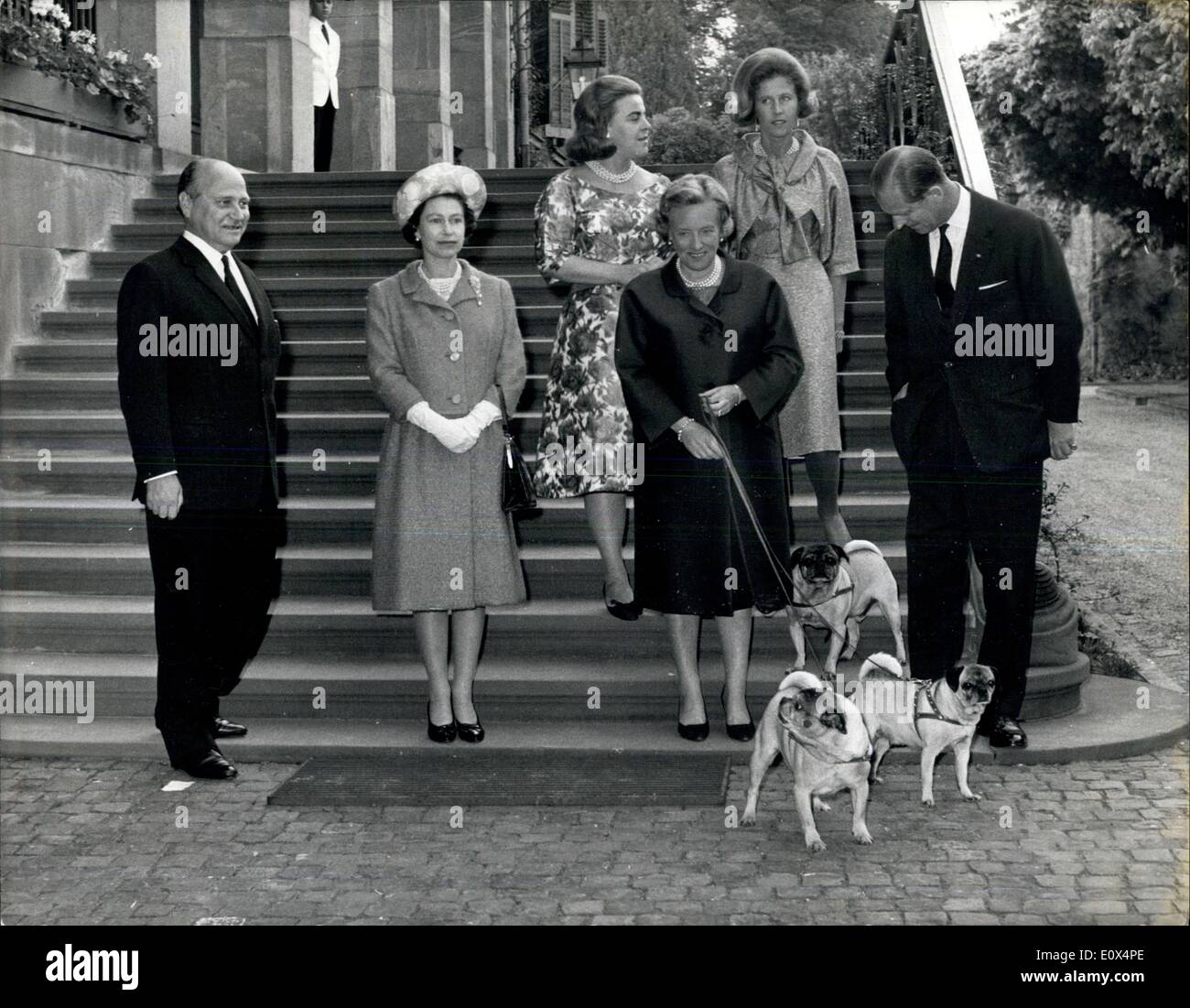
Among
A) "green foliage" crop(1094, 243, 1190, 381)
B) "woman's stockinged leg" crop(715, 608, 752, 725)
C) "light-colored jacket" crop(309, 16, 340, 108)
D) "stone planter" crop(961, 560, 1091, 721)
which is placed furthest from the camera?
"green foliage" crop(1094, 243, 1190, 381)

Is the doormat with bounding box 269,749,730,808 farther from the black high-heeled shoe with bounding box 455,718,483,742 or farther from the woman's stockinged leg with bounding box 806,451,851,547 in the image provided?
the woman's stockinged leg with bounding box 806,451,851,547

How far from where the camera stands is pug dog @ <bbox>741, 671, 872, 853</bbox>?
201 inches

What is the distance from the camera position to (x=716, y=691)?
6.61 meters

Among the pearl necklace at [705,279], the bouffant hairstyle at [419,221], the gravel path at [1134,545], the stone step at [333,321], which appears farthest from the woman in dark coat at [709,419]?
the stone step at [333,321]

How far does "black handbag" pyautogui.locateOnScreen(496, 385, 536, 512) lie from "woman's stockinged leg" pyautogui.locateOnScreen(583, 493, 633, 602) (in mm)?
431

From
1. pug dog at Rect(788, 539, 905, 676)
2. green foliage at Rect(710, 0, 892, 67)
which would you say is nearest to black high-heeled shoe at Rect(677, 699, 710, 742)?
pug dog at Rect(788, 539, 905, 676)

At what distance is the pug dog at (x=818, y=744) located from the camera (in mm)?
5098

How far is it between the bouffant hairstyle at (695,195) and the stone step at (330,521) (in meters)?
2.08

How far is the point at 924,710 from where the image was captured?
18.2 feet

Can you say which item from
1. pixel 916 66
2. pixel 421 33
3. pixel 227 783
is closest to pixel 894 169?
pixel 227 783

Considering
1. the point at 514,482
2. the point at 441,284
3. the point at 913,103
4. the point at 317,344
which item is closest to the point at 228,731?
the point at 514,482

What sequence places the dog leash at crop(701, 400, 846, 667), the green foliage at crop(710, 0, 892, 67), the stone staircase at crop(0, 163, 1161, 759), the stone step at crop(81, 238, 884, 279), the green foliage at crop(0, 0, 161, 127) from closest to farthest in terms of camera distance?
the dog leash at crop(701, 400, 846, 667)
the stone staircase at crop(0, 163, 1161, 759)
the green foliage at crop(0, 0, 161, 127)
the stone step at crop(81, 238, 884, 279)
the green foliage at crop(710, 0, 892, 67)

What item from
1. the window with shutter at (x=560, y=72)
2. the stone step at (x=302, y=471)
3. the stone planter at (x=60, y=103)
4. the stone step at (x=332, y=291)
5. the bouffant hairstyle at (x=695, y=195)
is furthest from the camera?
the window with shutter at (x=560, y=72)

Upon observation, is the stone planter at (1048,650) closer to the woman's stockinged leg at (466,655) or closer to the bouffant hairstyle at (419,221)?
the woman's stockinged leg at (466,655)
